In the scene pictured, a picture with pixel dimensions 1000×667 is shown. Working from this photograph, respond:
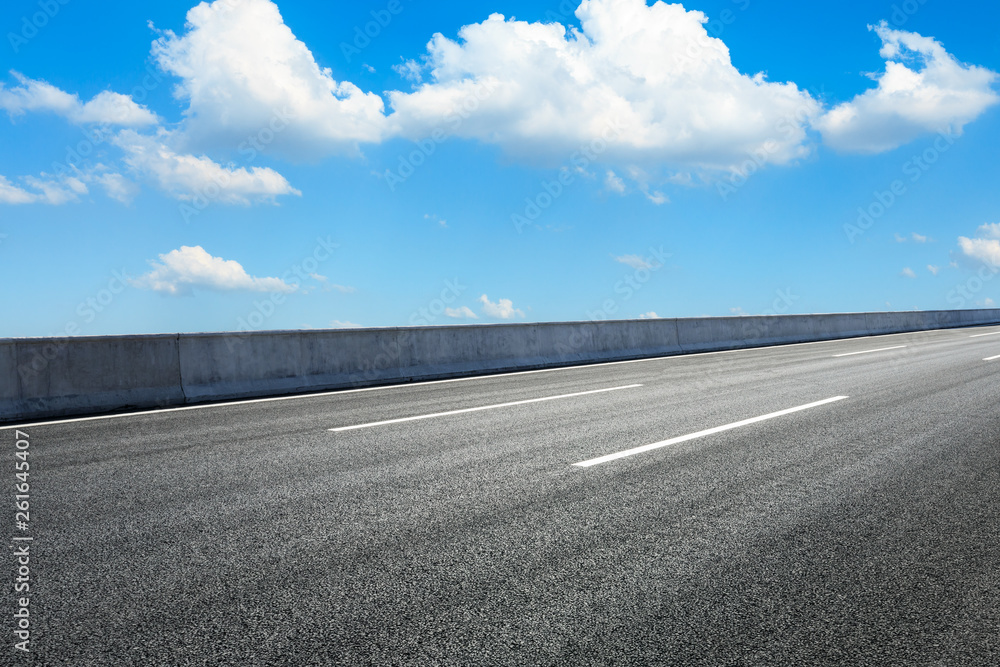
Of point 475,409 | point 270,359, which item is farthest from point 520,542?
point 270,359

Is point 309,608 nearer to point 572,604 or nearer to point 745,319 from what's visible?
point 572,604

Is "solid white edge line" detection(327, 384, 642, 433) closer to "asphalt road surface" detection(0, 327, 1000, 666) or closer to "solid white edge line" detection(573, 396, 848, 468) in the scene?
"asphalt road surface" detection(0, 327, 1000, 666)

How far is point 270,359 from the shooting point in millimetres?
11773

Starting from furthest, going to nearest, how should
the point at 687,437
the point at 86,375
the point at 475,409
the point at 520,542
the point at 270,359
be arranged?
the point at 270,359 < the point at 86,375 < the point at 475,409 < the point at 687,437 < the point at 520,542

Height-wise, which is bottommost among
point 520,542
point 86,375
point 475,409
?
point 520,542

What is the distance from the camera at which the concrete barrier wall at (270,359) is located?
959cm

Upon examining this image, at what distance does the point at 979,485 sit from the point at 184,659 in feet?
17.5

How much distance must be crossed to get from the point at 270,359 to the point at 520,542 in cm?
906

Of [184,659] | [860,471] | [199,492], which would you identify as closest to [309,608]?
[184,659]

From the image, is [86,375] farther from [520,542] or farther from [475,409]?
[520,542]

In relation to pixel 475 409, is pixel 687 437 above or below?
below

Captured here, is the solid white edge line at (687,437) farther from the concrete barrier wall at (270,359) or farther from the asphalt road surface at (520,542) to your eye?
the concrete barrier wall at (270,359)

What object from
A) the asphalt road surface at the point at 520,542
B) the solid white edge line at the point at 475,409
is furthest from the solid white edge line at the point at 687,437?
the solid white edge line at the point at 475,409

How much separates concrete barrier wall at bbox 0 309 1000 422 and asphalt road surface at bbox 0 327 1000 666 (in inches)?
81.5
